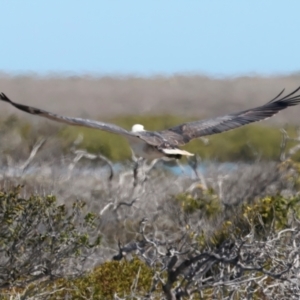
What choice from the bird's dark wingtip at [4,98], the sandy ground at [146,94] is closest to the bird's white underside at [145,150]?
the bird's dark wingtip at [4,98]

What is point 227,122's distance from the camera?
8.88 metres

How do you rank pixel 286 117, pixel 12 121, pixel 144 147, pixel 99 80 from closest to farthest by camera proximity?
1. pixel 144 147
2. pixel 12 121
3. pixel 286 117
4. pixel 99 80

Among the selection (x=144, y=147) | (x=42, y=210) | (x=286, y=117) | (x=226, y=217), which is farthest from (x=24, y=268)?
(x=286, y=117)

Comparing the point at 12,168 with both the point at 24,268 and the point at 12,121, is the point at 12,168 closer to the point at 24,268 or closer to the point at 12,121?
the point at 12,121

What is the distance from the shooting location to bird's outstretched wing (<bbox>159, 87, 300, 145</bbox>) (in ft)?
28.1

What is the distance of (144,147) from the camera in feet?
25.8

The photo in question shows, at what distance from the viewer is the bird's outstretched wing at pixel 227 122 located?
8570 mm

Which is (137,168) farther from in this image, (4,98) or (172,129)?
(4,98)

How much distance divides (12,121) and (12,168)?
480cm

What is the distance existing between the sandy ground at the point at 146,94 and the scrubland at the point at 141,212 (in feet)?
0.18

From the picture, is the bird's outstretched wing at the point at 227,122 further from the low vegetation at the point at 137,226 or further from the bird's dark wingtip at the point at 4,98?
the bird's dark wingtip at the point at 4,98

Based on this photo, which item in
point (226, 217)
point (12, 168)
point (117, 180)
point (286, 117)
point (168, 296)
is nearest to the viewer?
point (168, 296)

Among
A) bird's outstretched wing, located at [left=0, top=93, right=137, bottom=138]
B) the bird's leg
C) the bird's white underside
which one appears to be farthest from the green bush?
the bird's leg

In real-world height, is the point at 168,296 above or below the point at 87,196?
above
